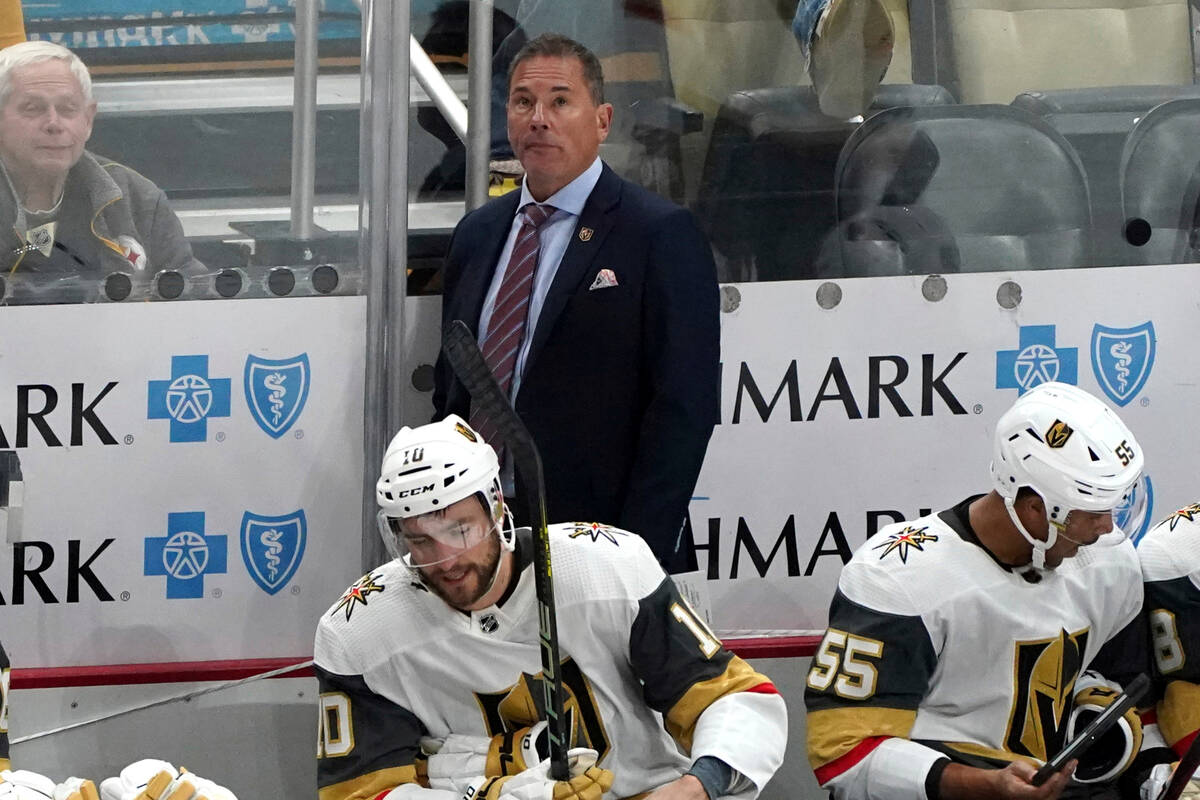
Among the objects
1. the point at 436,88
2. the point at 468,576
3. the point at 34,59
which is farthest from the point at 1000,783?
the point at 34,59

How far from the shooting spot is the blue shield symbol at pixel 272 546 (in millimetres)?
3904

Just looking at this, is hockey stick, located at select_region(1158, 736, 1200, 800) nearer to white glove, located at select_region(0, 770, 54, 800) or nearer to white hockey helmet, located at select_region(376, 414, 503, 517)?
white hockey helmet, located at select_region(376, 414, 503, 517)

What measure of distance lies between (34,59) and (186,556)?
3.58 feet

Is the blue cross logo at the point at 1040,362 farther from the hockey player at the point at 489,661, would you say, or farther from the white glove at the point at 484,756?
the white glove at the point at 484,756

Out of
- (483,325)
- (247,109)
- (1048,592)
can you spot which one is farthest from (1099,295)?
(247,109)

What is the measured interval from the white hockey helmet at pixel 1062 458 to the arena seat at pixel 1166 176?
40.6 inches

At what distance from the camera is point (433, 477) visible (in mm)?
2918

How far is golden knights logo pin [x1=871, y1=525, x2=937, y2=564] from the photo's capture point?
320cm

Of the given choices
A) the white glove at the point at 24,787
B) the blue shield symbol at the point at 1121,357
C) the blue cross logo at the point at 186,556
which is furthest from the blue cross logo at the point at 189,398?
the blue shield symbol at the point at 1121,357

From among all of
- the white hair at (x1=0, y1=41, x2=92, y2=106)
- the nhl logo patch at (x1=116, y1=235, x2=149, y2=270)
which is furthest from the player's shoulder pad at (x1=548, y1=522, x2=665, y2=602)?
the white hair at (x1=0, y1=41, x2=92, y2=106)

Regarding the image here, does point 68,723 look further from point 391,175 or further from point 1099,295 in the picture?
point 1099,295

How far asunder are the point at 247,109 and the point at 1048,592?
6.49 feet

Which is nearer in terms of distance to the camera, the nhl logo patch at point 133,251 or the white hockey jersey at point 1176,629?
the white hockey jersey at point 1176,629

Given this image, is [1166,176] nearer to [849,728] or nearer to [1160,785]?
[1160,785]
